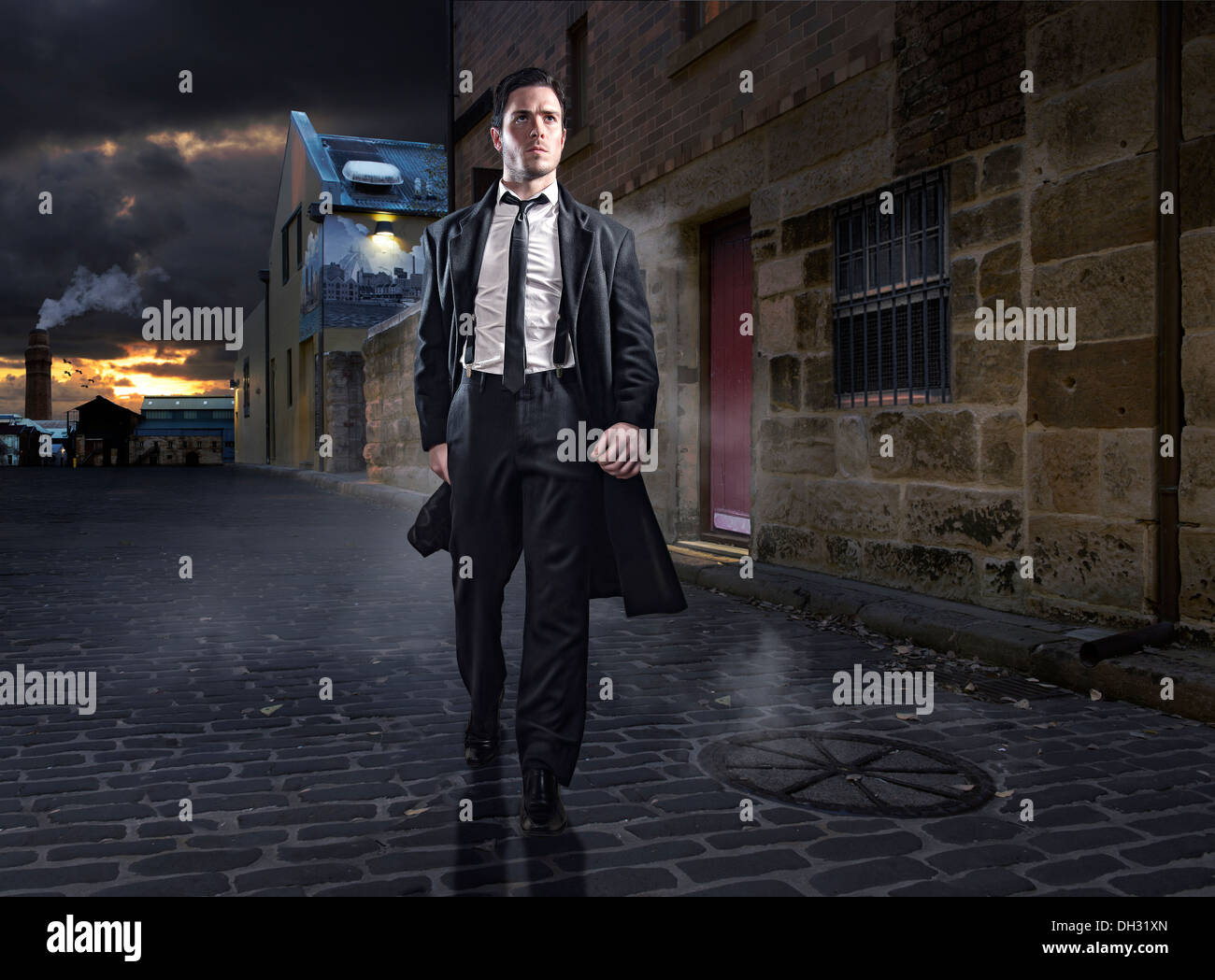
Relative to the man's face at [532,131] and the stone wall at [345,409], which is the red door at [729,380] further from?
the stone wall at [345,409]

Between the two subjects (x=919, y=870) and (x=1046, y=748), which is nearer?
(x=919, y=870)

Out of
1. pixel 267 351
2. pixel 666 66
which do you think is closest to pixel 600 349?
pixel 666 66

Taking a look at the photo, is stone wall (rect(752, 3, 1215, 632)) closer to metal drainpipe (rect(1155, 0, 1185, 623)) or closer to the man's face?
metal drainpipe (rect(1155, 0, 1185, 623))

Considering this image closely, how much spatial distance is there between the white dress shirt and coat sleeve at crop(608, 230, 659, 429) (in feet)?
0.53

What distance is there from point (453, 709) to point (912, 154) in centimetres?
442

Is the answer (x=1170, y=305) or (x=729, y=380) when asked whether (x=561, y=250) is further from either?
(x=729, y=380)

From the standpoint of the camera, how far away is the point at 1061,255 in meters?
5.33

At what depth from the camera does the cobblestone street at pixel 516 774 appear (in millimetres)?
2578

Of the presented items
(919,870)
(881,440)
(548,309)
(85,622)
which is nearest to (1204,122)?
(881,440)

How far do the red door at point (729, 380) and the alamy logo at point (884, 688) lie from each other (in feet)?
Result: 13.0

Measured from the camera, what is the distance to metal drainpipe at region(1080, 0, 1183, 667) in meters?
4.75

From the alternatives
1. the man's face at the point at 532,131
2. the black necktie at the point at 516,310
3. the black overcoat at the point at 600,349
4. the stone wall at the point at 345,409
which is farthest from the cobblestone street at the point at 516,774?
the stone wall at the point at 345,409

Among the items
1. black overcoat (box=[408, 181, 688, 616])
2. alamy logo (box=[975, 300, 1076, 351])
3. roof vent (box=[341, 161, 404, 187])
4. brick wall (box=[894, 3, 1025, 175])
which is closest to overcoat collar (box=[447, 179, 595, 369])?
black overcoat (box=[408, 181, 688, 616])
